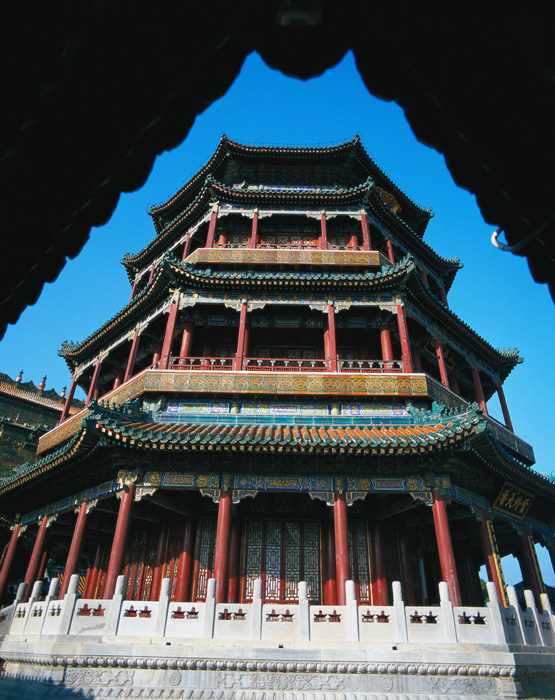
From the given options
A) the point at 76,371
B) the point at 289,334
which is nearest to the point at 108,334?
the point at 76,371

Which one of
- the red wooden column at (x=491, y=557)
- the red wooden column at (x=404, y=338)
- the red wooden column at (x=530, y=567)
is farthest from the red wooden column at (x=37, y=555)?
the red wooden column at (x=530, y=567)

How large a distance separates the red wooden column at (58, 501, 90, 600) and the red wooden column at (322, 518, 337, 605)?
610cm

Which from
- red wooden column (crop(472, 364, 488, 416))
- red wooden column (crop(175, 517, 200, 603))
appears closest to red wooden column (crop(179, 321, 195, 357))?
red wooden column (crop(175, 517, 200, 603))

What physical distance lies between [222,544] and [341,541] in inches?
103

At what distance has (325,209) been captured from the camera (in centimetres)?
1855

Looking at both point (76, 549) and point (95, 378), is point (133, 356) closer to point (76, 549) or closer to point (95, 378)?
point (95, 378)

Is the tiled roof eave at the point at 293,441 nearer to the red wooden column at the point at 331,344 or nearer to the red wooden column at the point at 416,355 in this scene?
the red wooden column at the point at 331,344

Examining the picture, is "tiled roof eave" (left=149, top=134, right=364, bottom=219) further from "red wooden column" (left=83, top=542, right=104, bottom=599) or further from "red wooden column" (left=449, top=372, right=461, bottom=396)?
"red wooden column" (left=83, top=542, right=104, bottom=599)

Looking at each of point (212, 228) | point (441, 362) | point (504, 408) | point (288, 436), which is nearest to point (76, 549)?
point (288, 436)

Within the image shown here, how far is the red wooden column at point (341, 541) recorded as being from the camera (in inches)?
390

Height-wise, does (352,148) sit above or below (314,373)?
above

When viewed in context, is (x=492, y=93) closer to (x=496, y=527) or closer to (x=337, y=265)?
(x=337, y=265)

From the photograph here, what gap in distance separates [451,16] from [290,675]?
9.13m

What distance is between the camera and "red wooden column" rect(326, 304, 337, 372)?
14.1 meters
